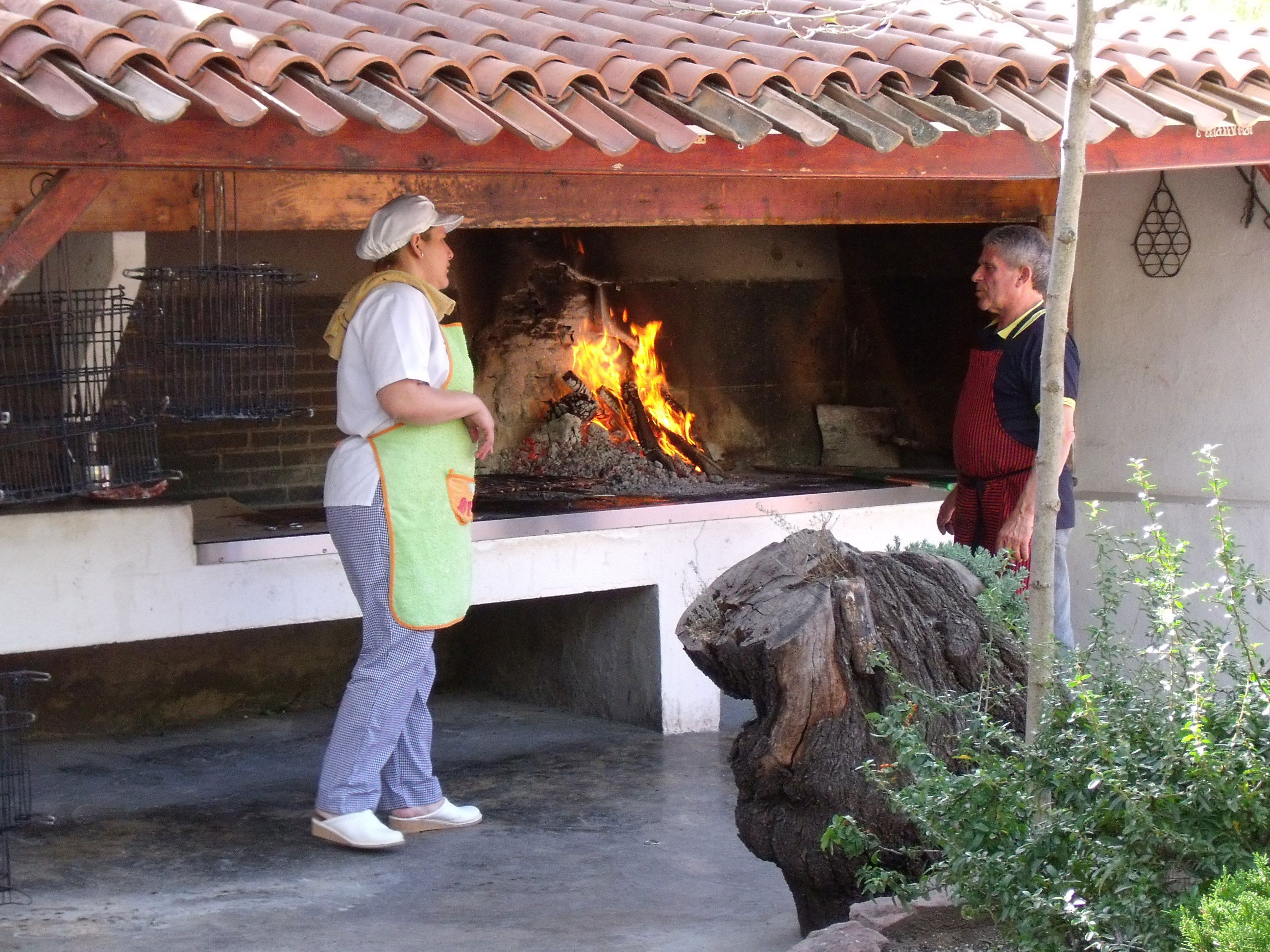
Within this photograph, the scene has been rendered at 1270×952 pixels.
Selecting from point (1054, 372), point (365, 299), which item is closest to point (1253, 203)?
point (365, 299)

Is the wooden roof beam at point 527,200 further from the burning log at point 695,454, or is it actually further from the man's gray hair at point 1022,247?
the burning log at point 695,454

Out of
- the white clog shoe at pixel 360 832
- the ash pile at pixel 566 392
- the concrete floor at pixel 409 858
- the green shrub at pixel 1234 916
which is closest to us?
the green shrub at pixel 1234 916

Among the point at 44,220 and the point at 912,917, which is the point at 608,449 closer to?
the point at 44,220

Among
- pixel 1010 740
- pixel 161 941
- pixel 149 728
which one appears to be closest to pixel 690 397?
pixel 149 728

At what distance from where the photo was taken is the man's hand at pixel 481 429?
4.72m

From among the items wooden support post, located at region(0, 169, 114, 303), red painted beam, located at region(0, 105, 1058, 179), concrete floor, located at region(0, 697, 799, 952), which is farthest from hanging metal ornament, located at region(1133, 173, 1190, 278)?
wooden support post, located at region(0, 169, 114, 303)

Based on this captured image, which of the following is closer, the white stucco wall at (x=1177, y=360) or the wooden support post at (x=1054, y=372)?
the wooden support post at (x=1054, y=372)

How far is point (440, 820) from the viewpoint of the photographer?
5082 mm

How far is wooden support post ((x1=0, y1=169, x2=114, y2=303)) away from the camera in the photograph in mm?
3965

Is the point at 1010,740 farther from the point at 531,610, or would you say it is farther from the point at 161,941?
the point at 531,610

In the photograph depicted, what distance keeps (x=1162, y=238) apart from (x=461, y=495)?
13.7 feet

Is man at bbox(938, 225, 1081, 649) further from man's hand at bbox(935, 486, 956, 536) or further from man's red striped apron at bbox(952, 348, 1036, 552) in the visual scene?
man's hand at bbox(935, 486, 956, 536)

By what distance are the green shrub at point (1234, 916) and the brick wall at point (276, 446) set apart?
4.74m

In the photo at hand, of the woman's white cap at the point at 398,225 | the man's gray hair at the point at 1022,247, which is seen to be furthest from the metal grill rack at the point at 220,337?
the man's gray hair at the point at 1022,247
